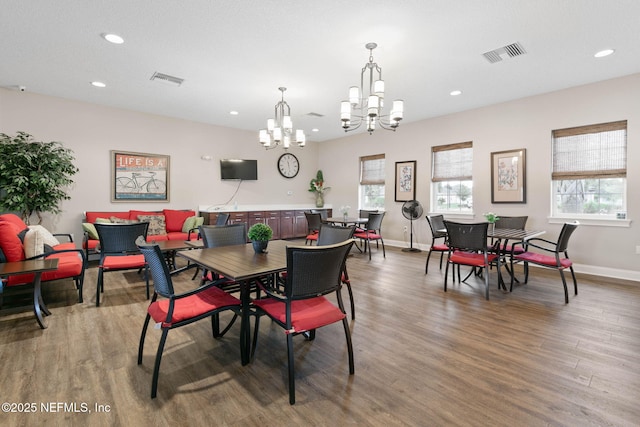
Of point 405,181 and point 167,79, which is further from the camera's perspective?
point 405,181

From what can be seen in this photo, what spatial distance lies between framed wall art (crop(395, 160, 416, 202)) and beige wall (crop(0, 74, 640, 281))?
0.55 feet

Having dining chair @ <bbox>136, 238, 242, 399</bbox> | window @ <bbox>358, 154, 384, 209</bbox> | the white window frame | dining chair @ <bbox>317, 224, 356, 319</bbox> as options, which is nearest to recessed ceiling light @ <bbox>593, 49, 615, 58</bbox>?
the white window frame

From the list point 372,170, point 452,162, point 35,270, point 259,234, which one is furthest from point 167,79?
point 452,162

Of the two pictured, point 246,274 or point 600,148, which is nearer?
point 246,274

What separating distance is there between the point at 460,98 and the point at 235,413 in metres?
5.45

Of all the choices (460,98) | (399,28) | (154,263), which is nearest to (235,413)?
(154,263)

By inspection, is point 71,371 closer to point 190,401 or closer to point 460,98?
point 190,401

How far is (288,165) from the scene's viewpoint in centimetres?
851

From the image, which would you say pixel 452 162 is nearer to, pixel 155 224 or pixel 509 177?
pixel 509 177

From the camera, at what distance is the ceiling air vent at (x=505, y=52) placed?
350 centimetres

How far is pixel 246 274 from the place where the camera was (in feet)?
6.30

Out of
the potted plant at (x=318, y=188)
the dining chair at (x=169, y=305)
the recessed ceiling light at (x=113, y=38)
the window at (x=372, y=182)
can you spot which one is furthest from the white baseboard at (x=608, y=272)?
the recessed ceiling light at (x=113, y=38)

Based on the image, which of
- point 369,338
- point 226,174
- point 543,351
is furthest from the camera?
point 226,174

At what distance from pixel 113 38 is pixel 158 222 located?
10.9 feet
